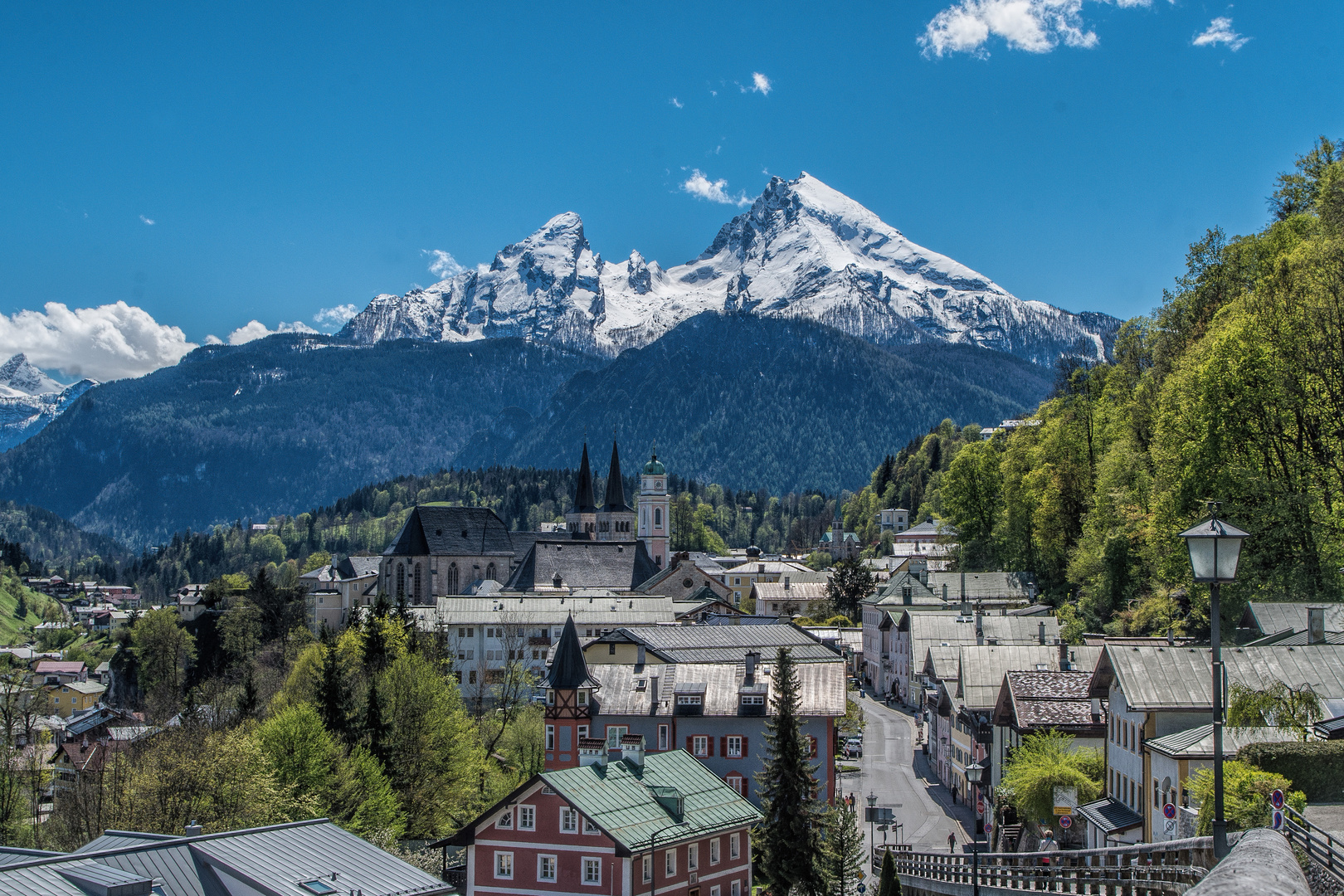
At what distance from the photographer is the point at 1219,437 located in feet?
155

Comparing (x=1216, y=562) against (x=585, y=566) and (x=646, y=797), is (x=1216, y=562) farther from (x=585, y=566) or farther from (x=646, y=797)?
(x=585, y=566)

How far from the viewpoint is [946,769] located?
66.8 m

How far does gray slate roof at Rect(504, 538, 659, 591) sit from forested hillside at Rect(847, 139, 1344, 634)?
66066 mm

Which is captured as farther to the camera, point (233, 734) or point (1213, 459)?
point (233, 734)

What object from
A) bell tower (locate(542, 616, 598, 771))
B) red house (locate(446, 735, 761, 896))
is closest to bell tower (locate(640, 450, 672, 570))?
bell tower (locate(542, 616, 598, 771))

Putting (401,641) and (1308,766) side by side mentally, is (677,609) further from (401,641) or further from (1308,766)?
(1308,766)

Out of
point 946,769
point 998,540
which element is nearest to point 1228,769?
point 946,769

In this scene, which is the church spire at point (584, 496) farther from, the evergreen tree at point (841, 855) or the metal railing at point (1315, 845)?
the metal railing at point (1315, 845)

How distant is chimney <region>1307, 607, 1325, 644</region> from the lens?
133 ft

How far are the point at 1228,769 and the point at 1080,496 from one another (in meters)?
57.9

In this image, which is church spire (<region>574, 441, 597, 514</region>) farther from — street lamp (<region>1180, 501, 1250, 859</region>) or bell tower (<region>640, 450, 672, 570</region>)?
street lamp (<region>1180, 501, 1250, 859</region>)

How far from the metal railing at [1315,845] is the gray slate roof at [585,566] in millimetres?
123657

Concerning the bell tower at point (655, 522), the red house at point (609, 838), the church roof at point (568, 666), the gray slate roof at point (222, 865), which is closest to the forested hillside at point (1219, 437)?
the red house at point (609, 838)

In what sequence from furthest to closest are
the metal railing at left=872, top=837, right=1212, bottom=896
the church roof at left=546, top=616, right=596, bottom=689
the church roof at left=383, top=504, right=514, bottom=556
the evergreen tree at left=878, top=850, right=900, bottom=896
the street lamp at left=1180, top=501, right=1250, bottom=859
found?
the church roof at left=383, top=504, right=514, bottom=556, the church roof at left=546, top=616, right=596, bottom=689, the evergreen tree at left=878, top=850, right=900, bottom=896, the metal railing at left=872, top=837, right=1212, bottom=896, the street lamp at left=1180, top=501, right=1250, bottom=859
